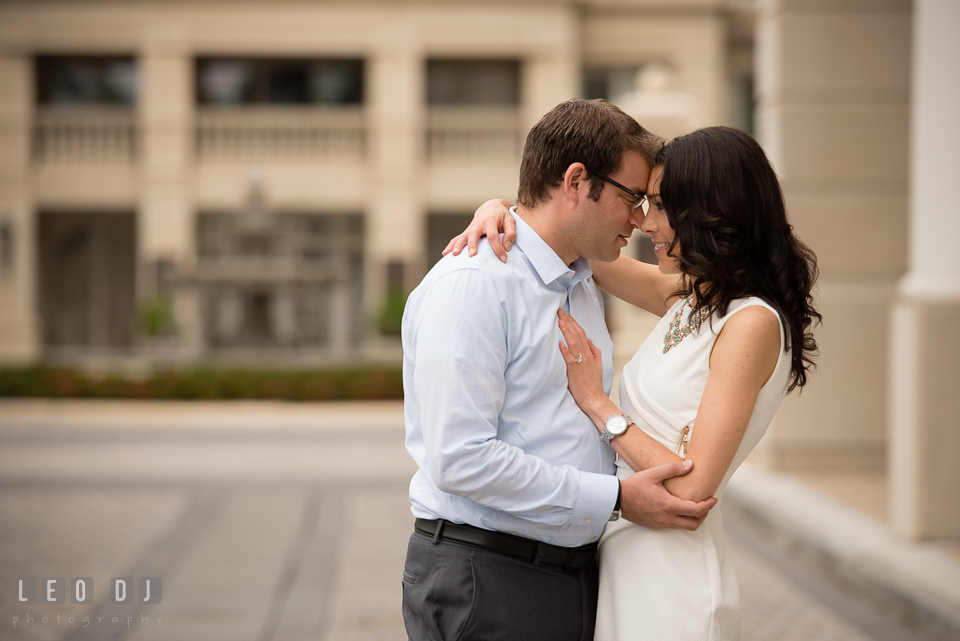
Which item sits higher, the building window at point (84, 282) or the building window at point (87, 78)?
the building window at point (87, 78)

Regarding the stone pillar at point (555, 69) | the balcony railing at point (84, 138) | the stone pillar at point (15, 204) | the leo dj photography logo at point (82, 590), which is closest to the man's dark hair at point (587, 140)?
the leo dj photography logo at point (82, 590)

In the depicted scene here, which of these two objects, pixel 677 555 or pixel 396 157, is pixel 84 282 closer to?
pixel 396 157

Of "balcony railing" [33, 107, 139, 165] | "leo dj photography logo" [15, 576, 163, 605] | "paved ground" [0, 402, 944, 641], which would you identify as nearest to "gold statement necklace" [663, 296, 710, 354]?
"paved ground" [0, 402, 944, 641]

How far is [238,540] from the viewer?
23.8 feet

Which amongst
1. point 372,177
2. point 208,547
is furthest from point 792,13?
point 372,177

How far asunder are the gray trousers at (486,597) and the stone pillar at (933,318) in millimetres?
4379

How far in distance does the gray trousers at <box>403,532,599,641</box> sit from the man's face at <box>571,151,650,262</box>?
0.88 m

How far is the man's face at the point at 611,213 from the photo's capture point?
2447 mm

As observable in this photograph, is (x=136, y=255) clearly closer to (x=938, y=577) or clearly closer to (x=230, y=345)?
(x=230, y=345)

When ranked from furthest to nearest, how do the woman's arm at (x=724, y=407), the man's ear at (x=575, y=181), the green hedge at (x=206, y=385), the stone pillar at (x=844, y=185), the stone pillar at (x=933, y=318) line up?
the green hedge at (x=206, y=385) → the stone pillar at (x=844, y=185) → the stone pillar at (x=933, y=318) → the man's ear at (x=575, y=181) → the woman's arm at (x=724, y=407)

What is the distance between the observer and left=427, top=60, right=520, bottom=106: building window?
79.3 feet

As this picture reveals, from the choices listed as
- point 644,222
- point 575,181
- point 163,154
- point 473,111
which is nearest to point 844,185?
point 644,222

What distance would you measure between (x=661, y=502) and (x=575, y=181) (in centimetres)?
86

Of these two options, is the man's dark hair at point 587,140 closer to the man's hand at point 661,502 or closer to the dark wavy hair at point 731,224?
the dark wavy hair at point 731,224
